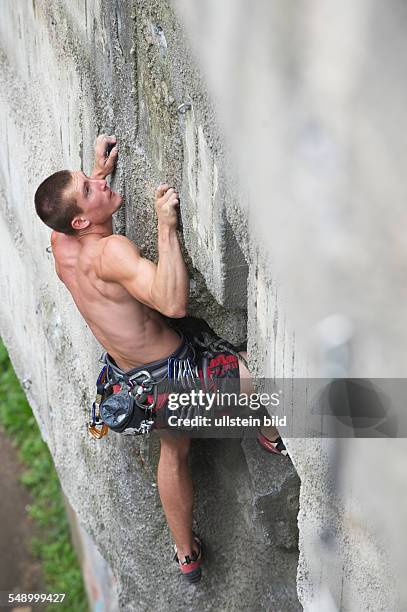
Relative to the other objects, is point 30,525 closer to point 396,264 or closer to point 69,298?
point 69,298

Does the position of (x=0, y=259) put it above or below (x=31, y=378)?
above

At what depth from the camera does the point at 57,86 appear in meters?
3.83

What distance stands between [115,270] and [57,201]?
295mm

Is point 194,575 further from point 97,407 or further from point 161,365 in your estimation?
point 161,365

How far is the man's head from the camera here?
3057 millimetres

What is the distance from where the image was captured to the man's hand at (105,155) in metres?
3.29

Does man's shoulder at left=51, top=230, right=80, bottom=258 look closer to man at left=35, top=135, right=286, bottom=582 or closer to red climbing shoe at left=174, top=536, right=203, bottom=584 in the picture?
man at left=35, top=135, right=286, bottom=582

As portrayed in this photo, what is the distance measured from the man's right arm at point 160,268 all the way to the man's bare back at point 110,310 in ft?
0.29

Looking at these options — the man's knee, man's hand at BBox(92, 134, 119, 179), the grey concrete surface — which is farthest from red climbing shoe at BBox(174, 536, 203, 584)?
man's hand at BBox(92, 134, 119, 179)

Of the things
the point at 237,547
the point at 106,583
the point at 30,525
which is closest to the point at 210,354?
the point at 237,547

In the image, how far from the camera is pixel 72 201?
3.07 m

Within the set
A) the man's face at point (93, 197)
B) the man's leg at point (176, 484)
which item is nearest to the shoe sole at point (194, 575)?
the man's leg at point (176, 484)

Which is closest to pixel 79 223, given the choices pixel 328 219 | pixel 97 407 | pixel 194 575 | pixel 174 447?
pixel 97 407

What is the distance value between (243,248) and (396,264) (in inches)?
30.6
